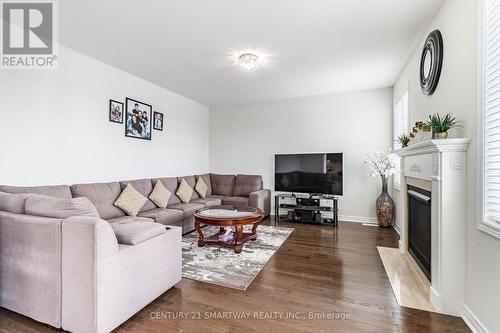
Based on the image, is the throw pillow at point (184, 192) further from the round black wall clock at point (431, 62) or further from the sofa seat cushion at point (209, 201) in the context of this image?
the round black wall clock at point (431, 62)

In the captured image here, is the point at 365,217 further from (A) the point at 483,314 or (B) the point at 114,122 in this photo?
(B) the point at 114,122

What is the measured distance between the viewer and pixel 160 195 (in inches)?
153

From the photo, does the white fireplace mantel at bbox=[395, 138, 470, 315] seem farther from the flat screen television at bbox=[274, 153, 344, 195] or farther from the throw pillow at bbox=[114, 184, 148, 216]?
the throw pillow at bbox=[114, 184, 148, 216]

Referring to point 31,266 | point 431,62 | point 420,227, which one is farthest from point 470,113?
point 31,266

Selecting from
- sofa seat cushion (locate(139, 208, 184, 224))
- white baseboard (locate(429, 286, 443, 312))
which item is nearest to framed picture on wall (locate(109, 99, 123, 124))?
sofa seat cushion (locate(139, 208, 184, 224))

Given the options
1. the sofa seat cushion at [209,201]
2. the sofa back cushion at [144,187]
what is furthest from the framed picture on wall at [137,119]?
the sofa seat cushion at [209,201]

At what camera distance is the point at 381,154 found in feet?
15.2

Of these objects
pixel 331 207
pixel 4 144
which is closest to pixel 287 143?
pixel 331 207

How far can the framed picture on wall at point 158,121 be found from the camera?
4.44 m

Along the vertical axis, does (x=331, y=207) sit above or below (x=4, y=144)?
below

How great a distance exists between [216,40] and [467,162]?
272 centimetres

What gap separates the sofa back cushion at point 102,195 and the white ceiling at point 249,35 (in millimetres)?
1767

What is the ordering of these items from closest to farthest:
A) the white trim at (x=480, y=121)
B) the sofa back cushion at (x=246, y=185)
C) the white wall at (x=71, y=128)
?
the white trim at (x=480, y=121)
the white wall at (x=71, y=128)
the sofa back cushion at (x=246, y=185)

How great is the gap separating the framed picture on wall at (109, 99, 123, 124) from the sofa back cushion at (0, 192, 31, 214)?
6.38ft
